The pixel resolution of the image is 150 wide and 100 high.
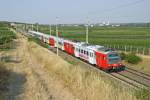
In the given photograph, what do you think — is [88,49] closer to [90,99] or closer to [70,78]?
[70,78]

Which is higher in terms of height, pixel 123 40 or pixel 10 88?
pixel 10 88

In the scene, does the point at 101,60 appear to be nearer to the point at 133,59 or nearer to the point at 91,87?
the point at 133,59

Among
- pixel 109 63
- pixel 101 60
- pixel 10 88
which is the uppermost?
pixel 101 60

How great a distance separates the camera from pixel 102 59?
1256 inches

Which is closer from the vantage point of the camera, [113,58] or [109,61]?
[109,61]

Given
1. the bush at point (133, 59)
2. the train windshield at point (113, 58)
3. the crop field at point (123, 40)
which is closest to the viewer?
the train windshield at point (113, 58)

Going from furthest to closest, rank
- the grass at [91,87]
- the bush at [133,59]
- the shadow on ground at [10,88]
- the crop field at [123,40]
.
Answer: the crop field at [123,40]
the bush at [133,59]
the shadow on ground at [10,88]
the grass at [91,87]

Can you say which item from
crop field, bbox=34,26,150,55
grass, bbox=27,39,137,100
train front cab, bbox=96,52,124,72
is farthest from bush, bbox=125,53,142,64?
grass, bbox=27,39,137,100

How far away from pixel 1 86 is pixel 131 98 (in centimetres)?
1191

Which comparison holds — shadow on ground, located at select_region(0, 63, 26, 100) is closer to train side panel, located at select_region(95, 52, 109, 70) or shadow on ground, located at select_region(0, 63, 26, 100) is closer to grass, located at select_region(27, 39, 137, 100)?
grass, located at select_region(27, 39, 137, 100)

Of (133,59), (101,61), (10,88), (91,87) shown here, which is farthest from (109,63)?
(91,87)

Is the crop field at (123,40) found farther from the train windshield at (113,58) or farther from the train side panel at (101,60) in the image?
the train windshield at (113,58)

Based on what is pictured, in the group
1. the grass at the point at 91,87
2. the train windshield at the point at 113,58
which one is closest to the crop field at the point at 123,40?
the train windshield at the point at 113,58

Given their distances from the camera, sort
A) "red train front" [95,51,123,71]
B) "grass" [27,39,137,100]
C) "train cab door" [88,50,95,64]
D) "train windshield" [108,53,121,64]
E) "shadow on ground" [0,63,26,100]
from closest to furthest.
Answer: "grass" [27,39,137,100] → "shadow on ground" [0,63,26,100] → "red train front" [95,51,123,71] → "train windshield" [108,53,121,64] → "train cab door" [88,50,95,64]
